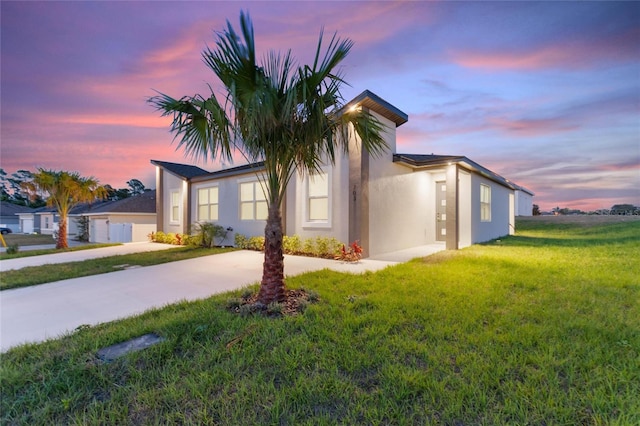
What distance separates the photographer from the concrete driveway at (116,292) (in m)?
3.96

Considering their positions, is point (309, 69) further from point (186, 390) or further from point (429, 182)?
point (429, 182)

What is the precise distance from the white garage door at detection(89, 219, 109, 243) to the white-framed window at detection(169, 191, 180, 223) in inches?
300

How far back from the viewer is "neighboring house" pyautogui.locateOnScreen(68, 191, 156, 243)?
17.6m

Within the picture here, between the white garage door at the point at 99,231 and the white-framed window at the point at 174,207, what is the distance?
762 cm

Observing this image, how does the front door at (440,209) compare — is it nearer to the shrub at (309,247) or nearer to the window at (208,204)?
the shrub at (309,247)

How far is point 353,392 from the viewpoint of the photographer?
2.27 metres

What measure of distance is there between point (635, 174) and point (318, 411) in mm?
17191

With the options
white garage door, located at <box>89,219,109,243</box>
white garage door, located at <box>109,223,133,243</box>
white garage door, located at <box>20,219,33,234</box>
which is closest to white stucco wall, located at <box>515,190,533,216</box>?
white garage door, located at <box>109,223,133,243</box>

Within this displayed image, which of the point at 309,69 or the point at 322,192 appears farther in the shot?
the point at 322,192

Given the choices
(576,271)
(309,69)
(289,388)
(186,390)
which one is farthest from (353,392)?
(576,271)

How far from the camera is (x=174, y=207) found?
16.3m

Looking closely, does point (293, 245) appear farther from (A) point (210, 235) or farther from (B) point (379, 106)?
(B) point (379, 106)

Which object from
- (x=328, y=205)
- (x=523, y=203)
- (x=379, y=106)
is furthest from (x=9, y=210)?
(x=523, y=203)

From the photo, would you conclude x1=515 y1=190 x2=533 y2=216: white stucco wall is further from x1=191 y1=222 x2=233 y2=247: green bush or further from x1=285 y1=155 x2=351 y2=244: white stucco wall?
x1=191 y1=222 x2=233 y2=247: green bush
